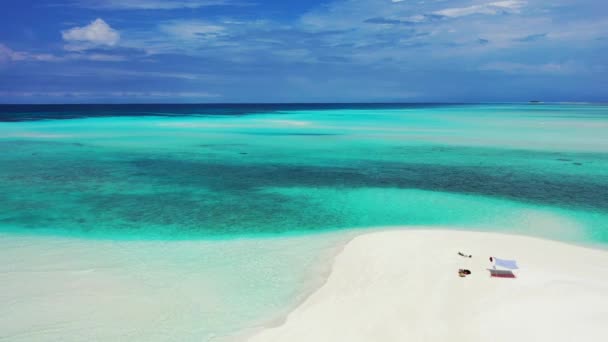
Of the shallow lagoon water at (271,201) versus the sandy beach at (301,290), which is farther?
the shallow lagoon water at (271,201)

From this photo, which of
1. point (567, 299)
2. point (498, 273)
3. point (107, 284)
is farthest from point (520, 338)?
point (107, 284)

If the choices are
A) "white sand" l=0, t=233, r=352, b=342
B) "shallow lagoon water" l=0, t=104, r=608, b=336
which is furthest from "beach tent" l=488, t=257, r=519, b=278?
"shallow lagoon water" l=0, t=104, r=608, b=336

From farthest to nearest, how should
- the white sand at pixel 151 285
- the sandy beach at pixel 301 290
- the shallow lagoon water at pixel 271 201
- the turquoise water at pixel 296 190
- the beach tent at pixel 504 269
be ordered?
the turquoise water at pixel 296 190, the shallow lagoon water at pixel 271 201, the beach tent at pixel 504 269, the white sand at pixel 151 285, the sandy beach at pixel 301 290

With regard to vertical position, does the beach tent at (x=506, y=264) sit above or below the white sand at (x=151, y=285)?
above

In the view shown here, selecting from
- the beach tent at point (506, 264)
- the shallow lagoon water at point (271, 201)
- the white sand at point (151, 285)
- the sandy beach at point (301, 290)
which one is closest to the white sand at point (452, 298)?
the sandy beach at point (301, 290)

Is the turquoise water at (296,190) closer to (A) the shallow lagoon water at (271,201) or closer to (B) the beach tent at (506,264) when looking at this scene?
(A) the shallow lagoon water at (271,201)

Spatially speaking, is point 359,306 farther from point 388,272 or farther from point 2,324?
point 2,324

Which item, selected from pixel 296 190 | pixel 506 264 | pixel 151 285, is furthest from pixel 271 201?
pixel 506 264

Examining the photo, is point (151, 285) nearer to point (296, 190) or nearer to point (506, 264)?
point (506, 264)
